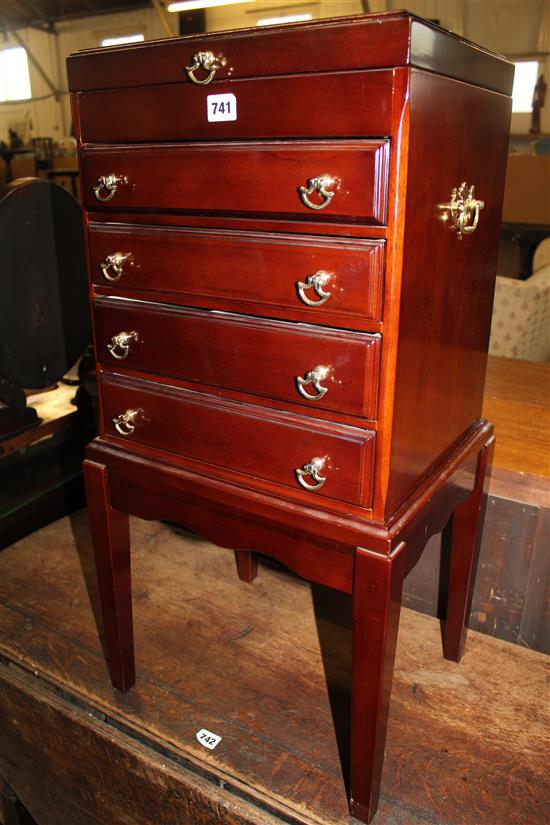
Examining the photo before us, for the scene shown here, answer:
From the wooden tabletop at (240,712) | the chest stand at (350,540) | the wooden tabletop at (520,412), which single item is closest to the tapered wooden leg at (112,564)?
the chest stand at (350,540)

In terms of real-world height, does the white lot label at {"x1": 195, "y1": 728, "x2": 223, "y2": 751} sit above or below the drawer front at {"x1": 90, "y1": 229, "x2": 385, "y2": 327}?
below

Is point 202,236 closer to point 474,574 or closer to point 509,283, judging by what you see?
point 474,574

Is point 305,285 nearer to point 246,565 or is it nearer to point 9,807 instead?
point 246,565

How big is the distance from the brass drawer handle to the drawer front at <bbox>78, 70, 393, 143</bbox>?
46 cm

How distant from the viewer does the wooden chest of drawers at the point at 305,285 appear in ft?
2.94

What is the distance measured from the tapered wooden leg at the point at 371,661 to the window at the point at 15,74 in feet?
43.3

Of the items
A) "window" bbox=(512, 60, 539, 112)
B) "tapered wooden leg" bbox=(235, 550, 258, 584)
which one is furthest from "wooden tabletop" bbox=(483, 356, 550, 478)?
"window" bbox=(512, 60, 539, 112)

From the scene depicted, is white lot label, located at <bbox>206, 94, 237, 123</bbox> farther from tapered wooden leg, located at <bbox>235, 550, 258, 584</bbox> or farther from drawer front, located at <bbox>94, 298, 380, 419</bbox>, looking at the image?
tapered wooden leg, located at <bbox>235, 550, 258, 584</bbox>

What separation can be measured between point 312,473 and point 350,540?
0.38 ft

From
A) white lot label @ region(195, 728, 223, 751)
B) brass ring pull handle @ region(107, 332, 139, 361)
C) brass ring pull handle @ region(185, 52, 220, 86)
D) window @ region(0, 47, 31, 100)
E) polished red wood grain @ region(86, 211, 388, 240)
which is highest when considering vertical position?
window @ region(0, 47, 31, 100)

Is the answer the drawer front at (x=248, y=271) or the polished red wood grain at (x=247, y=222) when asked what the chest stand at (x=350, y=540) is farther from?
the polished red wood grain at (x=247, y=222)

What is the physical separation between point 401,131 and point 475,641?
1.24 metres

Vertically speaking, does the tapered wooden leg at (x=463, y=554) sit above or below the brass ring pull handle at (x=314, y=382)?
below

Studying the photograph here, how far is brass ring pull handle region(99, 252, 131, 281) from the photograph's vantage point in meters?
1.18
